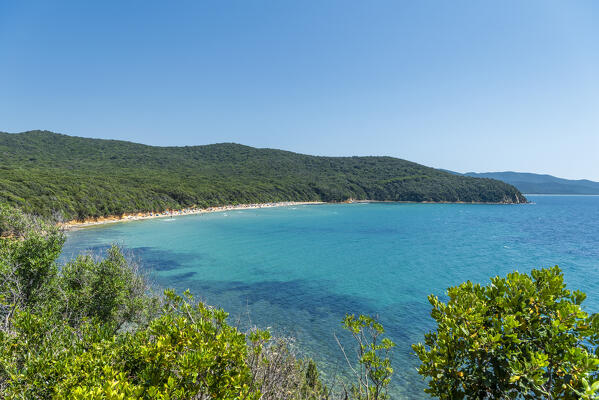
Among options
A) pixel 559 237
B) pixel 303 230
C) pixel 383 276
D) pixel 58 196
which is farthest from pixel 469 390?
pixel 559 237

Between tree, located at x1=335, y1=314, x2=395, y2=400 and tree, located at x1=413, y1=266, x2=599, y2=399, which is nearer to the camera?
tree, located at x1=413, y1=266, x2=599, y2=399

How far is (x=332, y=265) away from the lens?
107ft

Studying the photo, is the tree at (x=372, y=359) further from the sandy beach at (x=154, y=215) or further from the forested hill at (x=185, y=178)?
the forested hill at (x=185, y=178)

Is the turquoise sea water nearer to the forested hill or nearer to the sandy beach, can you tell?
the sandy beach

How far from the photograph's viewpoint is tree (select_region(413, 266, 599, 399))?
2865 mm

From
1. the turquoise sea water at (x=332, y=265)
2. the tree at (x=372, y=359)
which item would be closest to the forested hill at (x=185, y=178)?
the turquoise sea water at (x=332, y=265)

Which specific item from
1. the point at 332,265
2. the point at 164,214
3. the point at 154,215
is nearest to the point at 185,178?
the point at 164,214

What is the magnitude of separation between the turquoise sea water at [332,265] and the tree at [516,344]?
9.79 m

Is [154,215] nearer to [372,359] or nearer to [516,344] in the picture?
[372,359]

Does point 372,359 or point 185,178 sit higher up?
point 185,178

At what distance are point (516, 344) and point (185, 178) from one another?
109659 millimetres

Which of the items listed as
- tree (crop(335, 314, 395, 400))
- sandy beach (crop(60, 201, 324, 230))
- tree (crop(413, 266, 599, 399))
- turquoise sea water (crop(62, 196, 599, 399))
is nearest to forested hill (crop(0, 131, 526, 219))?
sandy beach (crop(60, 201, 324, 230))

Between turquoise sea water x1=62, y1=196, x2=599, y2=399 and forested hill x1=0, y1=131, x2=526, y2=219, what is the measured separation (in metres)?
11.0

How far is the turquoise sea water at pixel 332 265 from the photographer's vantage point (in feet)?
57.8
